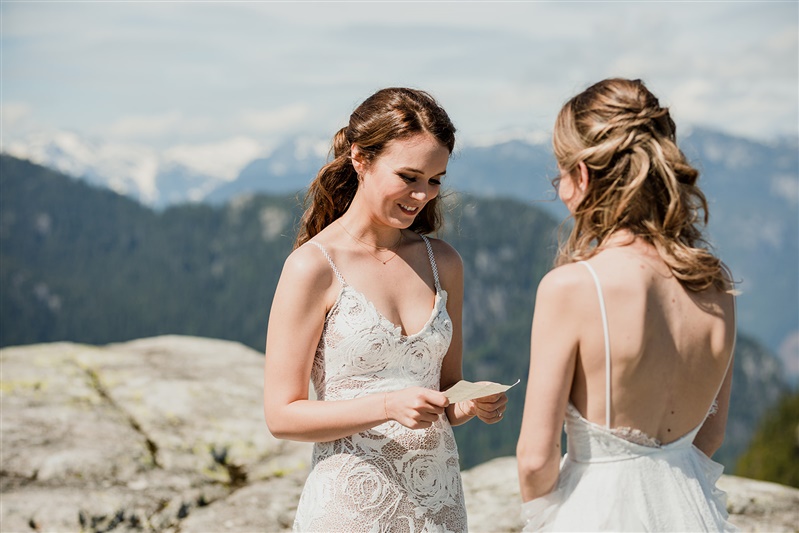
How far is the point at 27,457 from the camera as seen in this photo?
6.11 metres

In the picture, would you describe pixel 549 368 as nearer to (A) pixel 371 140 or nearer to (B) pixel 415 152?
(B) pixel 415 152

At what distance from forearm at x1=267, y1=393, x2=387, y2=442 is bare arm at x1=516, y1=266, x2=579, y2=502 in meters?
0.82

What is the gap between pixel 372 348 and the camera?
12.9 ft

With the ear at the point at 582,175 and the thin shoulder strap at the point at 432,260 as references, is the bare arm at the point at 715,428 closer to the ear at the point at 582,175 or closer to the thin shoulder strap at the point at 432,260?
the ear at the point at 582,175

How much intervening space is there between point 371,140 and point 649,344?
1661 mm

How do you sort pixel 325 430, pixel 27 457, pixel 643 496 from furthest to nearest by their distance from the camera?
pixel 27 457, pixel 325 430, pixel 643 496

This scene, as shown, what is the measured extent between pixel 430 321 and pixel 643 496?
1343mm

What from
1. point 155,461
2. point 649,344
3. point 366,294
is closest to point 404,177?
point 366,294

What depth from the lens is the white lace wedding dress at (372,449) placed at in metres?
3.91

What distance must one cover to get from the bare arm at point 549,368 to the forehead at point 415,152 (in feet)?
3.59

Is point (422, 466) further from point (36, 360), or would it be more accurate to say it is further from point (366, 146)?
point (36, 360)

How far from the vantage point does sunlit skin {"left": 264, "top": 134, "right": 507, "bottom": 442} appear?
12.2 feet

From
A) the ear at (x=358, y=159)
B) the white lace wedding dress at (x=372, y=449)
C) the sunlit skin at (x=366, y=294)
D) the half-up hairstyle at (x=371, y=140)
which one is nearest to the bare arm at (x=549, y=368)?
the sunlit skin at (x=366, y=294)

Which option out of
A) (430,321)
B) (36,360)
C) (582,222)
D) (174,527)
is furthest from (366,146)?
(36,360)
